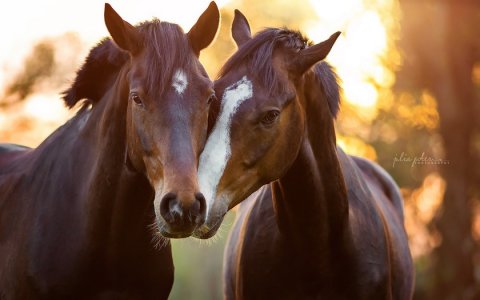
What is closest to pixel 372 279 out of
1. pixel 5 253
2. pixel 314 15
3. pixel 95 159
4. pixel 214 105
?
pixel 214 105

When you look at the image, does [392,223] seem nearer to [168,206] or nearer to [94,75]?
[94,75]

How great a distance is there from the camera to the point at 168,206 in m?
4.94

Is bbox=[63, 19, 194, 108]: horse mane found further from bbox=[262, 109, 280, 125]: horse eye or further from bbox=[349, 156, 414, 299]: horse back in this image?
bbox=[349, 156, 414, 299]: horse back

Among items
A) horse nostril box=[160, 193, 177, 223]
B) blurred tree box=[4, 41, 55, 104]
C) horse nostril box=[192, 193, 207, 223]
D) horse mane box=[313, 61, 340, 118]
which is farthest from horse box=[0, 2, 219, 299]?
blurred tree box=[4, 41, 55, 104]

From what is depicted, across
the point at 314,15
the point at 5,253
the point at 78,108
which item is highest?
the point at 314,15

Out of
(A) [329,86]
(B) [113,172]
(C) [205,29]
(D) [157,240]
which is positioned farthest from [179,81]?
(A) [329,86]

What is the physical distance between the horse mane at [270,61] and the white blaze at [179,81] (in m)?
0.48

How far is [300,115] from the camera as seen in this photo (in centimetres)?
574

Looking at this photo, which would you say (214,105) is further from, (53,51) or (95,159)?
(53,51)

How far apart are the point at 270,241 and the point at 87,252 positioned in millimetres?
1303

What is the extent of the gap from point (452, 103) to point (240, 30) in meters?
8.76

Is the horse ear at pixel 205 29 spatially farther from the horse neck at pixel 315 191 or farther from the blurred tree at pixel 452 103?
the blurred tree at pixel 452 103

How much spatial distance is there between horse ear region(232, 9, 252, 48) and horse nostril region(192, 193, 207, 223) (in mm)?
1712

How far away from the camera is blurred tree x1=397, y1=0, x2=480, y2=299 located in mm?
14453
